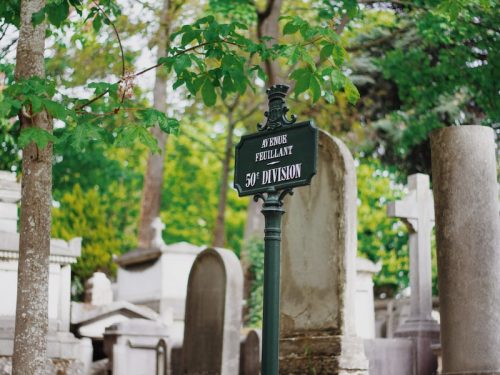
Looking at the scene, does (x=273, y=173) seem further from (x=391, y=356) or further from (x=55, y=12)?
(x=391, y=356)

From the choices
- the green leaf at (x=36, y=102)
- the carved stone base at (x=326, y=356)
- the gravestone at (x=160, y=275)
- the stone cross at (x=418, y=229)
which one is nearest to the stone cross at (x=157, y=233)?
the gravestone at (x=160, y=275)

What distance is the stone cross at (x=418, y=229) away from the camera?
474 inches

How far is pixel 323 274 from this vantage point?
8.09m

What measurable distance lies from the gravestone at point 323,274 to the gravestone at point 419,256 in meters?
3.39

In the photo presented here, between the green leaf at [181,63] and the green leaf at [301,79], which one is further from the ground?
the green leaf at [181,63]

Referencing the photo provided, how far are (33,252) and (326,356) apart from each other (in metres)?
2.98

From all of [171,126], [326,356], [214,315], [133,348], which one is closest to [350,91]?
[171,126]

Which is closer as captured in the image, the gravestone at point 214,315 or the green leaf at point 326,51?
the green leaf at point 326,51

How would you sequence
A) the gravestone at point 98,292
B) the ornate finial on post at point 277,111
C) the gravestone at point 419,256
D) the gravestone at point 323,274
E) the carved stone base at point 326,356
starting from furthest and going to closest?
the gravestone at point 98,292 < the gravestone at point 419,256 < the gravestone at point 323,274 < the carved stone base at point 326,356 < the ornate finial on post at point 277,111

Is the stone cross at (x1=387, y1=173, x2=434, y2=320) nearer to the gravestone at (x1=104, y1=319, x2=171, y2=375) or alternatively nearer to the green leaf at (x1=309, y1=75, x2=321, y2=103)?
the gravestone at (x1=104, y1=319, x2=171, y2=375)

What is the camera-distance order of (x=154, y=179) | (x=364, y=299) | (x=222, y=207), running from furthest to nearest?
(x=222, y=207)
(x=154, y=179)
(x=364, y=299)

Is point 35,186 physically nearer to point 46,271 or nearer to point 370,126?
point 46,271

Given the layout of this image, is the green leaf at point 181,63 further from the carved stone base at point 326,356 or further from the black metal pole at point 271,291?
the carved stone base at point 326,356

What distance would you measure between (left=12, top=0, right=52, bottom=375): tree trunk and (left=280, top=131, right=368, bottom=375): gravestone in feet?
8.92
